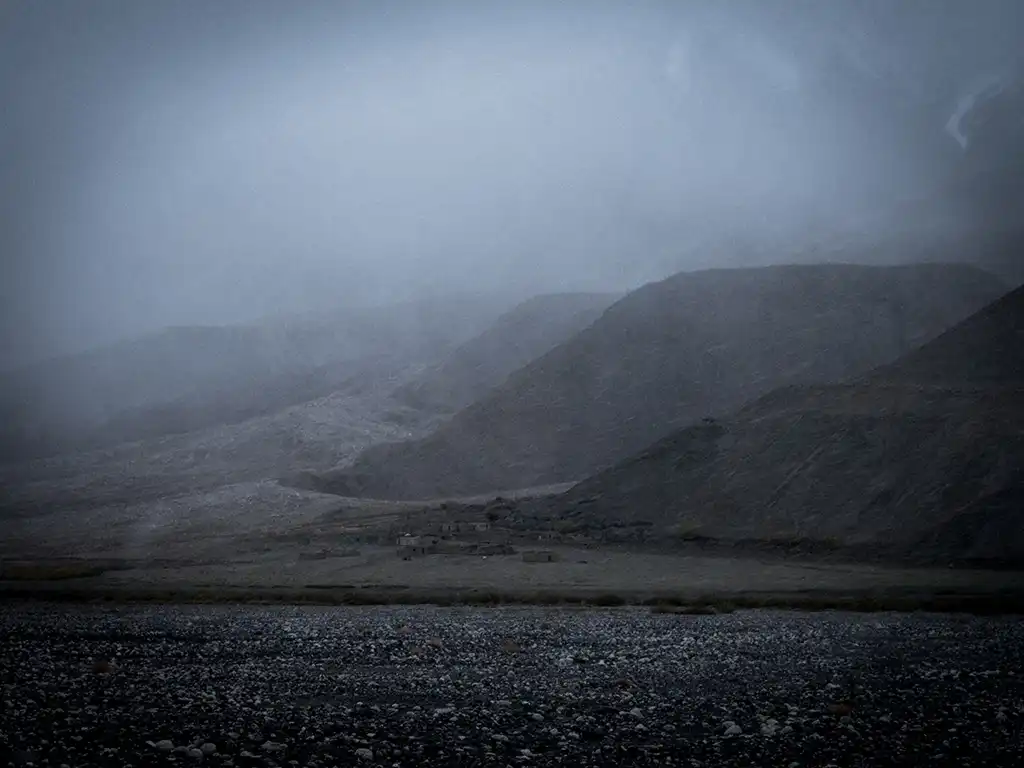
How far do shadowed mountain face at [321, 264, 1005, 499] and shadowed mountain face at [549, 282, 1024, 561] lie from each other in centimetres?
2297

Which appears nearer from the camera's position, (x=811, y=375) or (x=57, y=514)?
(x=57, y=514)

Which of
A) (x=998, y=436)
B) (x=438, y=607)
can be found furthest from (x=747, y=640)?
(x=998, y=436)

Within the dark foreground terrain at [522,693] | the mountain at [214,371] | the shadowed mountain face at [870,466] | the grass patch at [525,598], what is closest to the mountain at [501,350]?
the mountain at [214,371]

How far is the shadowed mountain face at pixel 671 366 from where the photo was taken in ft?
281

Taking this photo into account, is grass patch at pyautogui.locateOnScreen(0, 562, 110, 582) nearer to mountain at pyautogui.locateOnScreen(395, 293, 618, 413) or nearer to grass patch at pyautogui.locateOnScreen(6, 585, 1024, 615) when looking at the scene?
grass patch at pyautogui.locateOnScreen(6, 585, 1024, 615)

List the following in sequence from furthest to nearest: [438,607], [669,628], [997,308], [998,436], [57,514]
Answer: [57,514] → [997,308] → [998,436] → [438,607] → [669,628]

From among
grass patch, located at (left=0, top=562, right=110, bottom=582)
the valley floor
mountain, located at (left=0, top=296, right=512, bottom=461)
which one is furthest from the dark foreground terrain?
mountain, located at (left=0, top=296, right=512, bottom=461)

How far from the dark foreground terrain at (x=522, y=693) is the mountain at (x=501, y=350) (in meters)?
93.8

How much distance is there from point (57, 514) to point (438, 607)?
58.5 metres

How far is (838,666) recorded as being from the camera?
18812mm

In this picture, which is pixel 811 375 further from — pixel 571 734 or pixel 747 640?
pixel 571 734

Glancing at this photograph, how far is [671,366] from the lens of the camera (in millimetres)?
91125

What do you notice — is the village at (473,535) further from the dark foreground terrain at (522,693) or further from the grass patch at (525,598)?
the dark foreground terrain at (522,693)

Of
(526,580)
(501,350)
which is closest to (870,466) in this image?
(526,580)
